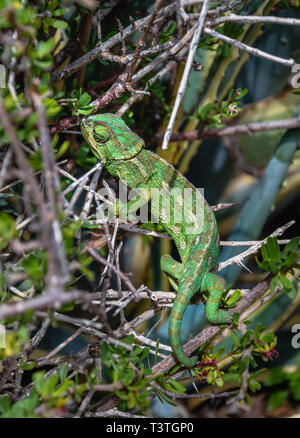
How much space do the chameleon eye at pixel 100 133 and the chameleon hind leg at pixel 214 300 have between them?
63 centimetres

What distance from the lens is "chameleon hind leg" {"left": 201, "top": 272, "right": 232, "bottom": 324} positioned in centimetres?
127

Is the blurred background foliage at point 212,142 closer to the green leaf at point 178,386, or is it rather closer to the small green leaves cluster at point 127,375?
the green leaf at point 178,386

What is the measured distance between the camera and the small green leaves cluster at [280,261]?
43.6 inches

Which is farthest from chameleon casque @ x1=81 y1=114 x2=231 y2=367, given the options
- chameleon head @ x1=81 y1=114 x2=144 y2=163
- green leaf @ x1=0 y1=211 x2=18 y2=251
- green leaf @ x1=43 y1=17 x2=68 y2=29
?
green leaf @ x1=0 y1=211 x2=18 y2=251

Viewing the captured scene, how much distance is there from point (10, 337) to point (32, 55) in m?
0.61

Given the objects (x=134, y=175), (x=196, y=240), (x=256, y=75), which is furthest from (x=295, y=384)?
(x=256, y=75)

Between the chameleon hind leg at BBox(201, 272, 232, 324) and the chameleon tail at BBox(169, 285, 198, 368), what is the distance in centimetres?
7

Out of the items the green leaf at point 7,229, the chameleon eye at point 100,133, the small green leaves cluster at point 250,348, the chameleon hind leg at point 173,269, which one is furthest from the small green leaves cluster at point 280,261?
the chameleon eye at point 100,133

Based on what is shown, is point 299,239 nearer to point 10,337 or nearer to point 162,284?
point 10,337

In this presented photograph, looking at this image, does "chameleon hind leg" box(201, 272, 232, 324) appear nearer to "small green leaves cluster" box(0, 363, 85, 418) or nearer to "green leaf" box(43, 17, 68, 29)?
"small green leaves cluster" box(0, 363, 85, 418)

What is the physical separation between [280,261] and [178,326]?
0.42 meters

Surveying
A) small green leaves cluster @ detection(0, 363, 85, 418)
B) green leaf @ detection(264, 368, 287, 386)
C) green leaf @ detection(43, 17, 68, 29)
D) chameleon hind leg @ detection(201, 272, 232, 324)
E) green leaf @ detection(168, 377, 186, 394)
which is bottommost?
green leaf @ detection(168, 377, 186, 394)

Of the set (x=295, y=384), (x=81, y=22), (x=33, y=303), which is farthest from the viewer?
(x=81, y=22)

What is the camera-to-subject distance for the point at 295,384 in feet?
2.58
